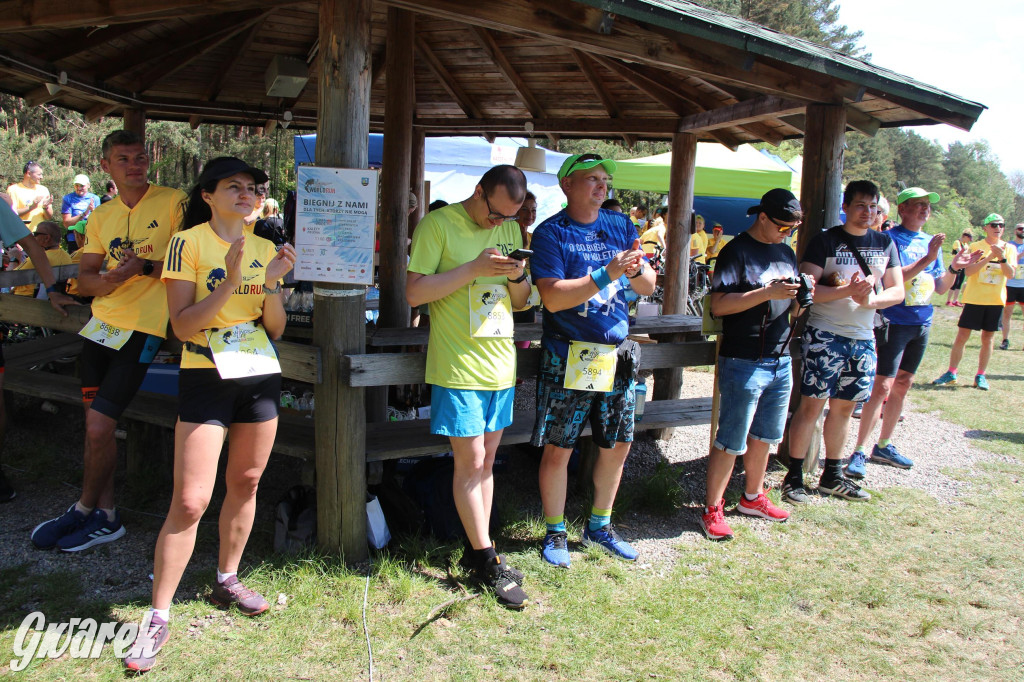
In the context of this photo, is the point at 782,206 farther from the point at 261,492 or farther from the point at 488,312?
the point at 261,492

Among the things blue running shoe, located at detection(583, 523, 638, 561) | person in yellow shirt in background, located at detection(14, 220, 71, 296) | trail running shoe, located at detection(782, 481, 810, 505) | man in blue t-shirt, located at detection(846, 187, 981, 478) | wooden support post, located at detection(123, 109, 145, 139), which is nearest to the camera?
blue running shoe, located at detection(583, 523, 638, 561)

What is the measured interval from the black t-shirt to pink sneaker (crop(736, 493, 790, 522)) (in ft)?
3.25

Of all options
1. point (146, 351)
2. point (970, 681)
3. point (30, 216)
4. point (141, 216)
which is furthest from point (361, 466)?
point (30, 216)

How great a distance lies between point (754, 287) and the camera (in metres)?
4.06

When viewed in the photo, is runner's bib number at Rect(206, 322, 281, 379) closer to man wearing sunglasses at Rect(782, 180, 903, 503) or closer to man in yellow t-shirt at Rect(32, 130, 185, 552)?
man in yellow t-shirt at Rect(32, 130, 185, 552)

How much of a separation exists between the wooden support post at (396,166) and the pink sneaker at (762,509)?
275 cm

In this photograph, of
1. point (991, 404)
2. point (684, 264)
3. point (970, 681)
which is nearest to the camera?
point (970, 681)

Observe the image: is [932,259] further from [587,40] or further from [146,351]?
[146,351]

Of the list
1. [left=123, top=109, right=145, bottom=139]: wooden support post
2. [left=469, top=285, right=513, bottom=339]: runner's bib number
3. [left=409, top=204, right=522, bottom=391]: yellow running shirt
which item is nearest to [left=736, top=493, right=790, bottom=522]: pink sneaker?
[left=409, top=204, right=522, bottom=391]: yellow running shirt

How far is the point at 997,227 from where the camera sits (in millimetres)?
9180

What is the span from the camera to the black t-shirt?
4078 mm

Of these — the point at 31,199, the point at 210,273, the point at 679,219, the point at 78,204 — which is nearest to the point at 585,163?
the point at 210,273

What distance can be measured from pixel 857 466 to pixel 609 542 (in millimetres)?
2477

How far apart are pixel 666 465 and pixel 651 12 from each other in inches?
117
